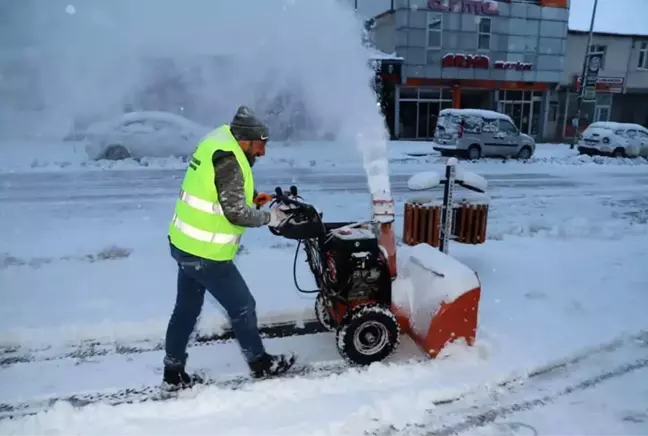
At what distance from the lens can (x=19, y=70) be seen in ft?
81.4

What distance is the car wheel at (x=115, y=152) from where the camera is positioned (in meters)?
15.3

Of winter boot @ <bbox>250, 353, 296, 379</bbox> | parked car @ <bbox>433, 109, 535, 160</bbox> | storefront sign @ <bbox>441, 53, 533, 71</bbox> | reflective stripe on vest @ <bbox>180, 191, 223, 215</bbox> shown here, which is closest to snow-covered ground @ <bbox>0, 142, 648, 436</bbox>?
winter boot @ <bbox>250, 353, 296, 379</bbox>

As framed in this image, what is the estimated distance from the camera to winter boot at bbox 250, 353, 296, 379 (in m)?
3.62

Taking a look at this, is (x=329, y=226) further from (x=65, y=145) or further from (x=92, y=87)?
(x=92, y=87)

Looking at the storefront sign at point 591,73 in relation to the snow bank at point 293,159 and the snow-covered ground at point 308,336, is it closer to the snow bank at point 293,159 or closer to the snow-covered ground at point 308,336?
the snow bank at point 293,159

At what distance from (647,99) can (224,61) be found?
2677 cm

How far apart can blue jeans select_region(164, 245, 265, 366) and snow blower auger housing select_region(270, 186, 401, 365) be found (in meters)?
0.60

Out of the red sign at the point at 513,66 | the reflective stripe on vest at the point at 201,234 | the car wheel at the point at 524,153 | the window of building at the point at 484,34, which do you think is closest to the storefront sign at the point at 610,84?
the red sign at the point at 513,66

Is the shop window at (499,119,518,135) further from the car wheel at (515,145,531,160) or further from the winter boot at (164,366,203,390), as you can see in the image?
the winter boot at (164,366,203,390)

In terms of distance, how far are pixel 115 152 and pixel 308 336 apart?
12709mm

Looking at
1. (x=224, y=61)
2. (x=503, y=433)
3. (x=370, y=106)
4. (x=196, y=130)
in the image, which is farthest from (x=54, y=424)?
(x=224, y=61)

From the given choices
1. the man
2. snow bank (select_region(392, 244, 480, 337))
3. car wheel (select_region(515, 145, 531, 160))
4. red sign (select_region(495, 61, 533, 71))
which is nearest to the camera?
the man

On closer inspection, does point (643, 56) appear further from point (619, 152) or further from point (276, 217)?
point (276, 217)

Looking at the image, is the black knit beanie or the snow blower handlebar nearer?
the black knit beanie
